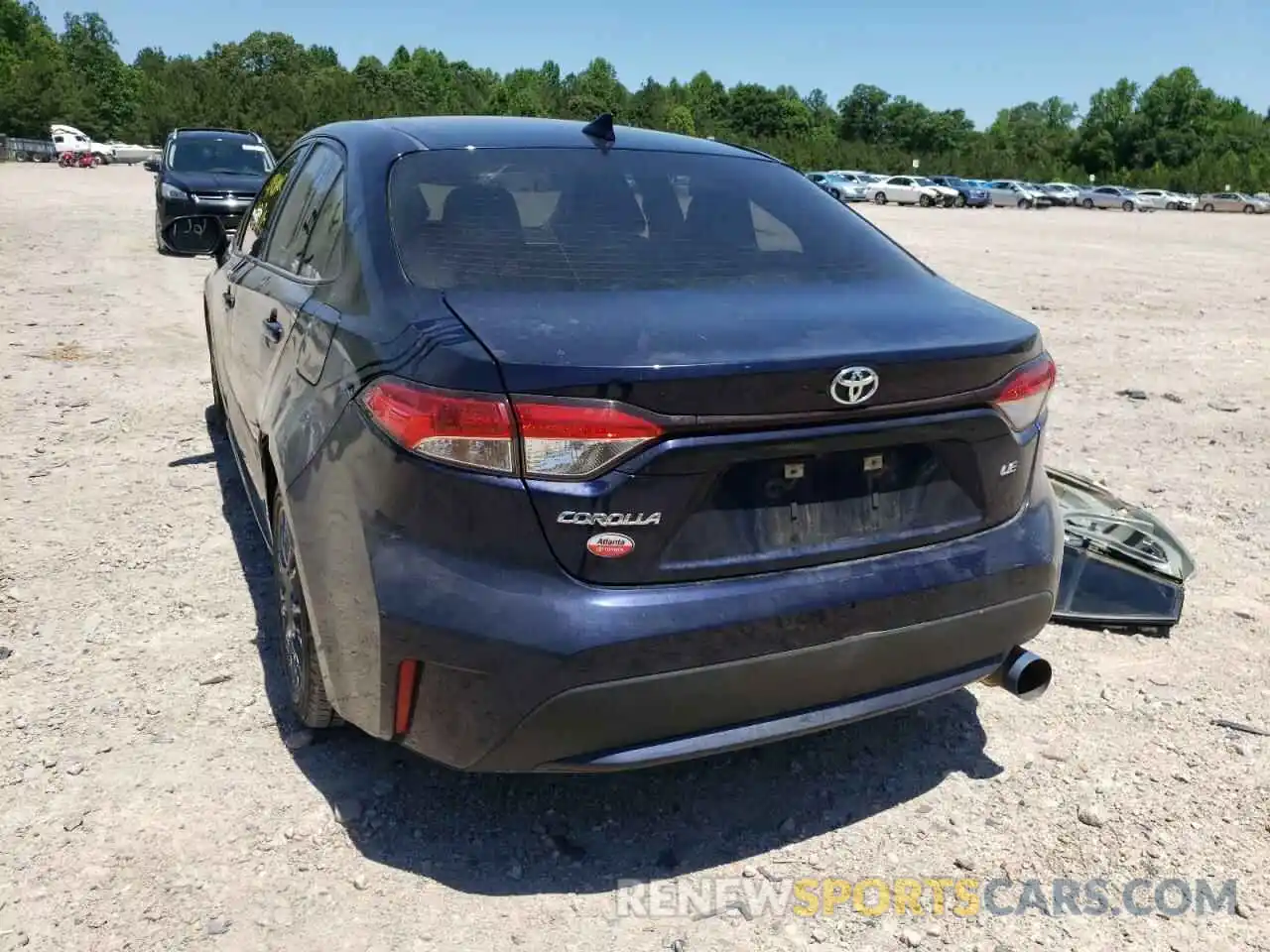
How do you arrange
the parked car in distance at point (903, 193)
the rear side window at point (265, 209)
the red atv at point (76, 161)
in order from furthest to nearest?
the red atv at point (76, 161), the parked car in distance at point (903, 193), the rear side window at point (265, 209)

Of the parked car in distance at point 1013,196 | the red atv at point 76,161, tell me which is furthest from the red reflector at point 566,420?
the red atv at point 76,161

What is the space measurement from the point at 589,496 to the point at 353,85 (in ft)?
353

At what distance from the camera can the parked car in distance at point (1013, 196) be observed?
193 feet

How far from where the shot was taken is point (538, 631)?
2199 mm

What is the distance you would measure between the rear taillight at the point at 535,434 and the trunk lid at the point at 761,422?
29mm

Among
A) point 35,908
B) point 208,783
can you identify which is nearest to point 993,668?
point 208,783

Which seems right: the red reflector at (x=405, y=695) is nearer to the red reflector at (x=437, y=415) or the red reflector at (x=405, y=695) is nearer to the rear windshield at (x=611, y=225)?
the red reflector at (x=437, y=415)

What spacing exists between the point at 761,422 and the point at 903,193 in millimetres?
56438

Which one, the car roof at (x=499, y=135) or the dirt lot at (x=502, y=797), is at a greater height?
the car roof at (x=499, y=135)

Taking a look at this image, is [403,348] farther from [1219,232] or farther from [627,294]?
[1219,232]

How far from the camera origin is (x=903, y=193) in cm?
5506

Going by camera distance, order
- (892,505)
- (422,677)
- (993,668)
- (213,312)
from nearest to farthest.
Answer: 1. (422,677)
2. (892,505)
3. (993,668)
4. (213,312)

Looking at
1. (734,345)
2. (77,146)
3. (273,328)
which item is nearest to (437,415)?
(734,345)

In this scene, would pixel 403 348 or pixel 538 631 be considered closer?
pixel 538 631
